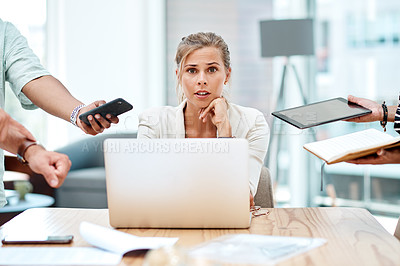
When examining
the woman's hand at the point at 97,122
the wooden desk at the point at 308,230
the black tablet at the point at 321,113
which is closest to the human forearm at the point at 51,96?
the woman's hand at the point at 97,122

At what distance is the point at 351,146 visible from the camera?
4.19 feet

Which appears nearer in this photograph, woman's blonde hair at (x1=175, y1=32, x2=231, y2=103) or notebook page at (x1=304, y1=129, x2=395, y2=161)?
notebook page at (x1=304, y1=129, x2=395, y2=161)

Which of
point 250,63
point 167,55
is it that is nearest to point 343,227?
point 250,63

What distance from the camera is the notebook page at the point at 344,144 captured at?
1.23 meters

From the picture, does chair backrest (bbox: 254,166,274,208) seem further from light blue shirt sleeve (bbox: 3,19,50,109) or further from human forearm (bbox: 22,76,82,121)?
light blue shirt sleeve (bbox: 3,19,50,109)

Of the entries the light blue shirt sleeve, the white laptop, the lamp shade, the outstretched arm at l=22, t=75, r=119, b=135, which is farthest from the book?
the lamp shade

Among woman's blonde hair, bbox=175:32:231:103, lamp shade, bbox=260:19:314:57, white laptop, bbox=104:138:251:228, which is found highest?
lamp shade, bbox=260:19:314:57

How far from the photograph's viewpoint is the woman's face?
1.90 m

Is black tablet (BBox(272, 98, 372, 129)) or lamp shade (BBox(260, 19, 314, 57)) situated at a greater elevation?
lamp shade (BBox(260, 19, 314, 57))

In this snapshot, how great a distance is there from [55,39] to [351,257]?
4385 millimetres

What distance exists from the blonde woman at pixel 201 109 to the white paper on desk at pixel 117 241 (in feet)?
2.53

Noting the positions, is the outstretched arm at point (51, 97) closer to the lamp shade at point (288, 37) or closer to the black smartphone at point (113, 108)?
the black smartphone at point (113, 108)

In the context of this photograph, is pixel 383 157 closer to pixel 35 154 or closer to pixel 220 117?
pixel 220 117

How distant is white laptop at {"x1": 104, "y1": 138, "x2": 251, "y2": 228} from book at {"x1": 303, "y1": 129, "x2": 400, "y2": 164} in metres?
0.22
